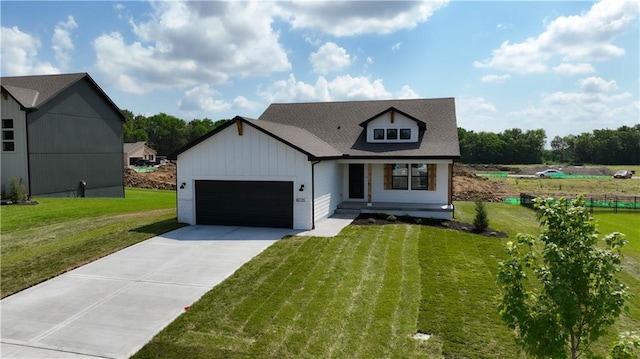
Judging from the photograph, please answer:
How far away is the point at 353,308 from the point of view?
7.94 meters

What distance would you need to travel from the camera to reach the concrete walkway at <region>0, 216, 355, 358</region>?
6.72 m

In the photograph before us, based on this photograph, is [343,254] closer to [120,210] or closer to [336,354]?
[336,354]

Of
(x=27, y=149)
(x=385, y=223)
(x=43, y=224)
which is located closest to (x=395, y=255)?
(x=385, y=223)

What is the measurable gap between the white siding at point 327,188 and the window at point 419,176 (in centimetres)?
346

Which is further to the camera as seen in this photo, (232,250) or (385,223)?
(385,223)

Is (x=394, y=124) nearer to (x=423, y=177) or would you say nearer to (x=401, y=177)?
(x=401, y=177)

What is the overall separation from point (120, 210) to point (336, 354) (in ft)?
54.3

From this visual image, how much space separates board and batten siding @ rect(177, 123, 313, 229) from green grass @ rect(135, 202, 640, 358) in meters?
2.81

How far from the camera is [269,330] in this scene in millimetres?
7043

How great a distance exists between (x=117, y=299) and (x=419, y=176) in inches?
565

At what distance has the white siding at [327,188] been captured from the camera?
52.8ft

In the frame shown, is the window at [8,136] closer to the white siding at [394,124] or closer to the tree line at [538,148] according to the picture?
the white siding at [394,124]

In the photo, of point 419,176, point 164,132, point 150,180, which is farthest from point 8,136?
point 164,132

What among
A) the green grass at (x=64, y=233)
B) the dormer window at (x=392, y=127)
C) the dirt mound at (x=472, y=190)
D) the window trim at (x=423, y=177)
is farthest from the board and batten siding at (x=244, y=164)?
the dirt mound at (x=472, y=190)
